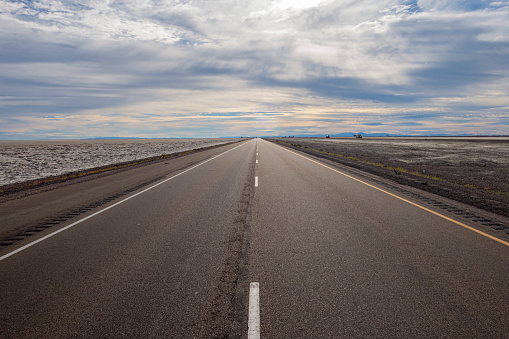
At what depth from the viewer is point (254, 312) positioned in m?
3.24

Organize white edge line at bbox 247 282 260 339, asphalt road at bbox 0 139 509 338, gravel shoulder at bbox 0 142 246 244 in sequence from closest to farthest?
1. white edge line at bbox 247 282 260 339
2. asphalt road at bbox 0 139 509 338
3. gravel shoulder at bbox 0 142 246 244

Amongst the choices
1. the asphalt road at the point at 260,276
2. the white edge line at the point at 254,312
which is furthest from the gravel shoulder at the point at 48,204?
the white edge line at the point at 254,312

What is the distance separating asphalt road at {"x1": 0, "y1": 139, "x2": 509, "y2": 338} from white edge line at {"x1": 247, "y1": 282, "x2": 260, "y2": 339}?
0.02 metres

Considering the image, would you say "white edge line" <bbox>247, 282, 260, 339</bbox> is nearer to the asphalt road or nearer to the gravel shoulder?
the asphalt road

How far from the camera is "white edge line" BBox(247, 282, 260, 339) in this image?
289 centimetres

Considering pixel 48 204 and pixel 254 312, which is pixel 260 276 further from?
pixel 48 204

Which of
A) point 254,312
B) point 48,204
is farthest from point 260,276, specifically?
point 48,204

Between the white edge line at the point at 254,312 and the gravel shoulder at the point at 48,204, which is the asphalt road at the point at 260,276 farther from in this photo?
the gravel shoulder at the point at 48,204

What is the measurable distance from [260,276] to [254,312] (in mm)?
869

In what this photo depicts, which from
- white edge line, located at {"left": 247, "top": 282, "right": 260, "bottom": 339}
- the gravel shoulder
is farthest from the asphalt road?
the gravel shoulder

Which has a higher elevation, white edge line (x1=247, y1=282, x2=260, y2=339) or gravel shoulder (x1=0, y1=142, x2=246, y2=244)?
white edge line (x1=247, y1=282, x2=260, y2=339)

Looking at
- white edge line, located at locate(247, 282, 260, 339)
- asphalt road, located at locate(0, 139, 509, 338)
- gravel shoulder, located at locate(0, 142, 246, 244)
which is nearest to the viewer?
white edge line, located at locate(247, 282, 260, 339)

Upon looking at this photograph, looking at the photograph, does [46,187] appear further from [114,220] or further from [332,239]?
[332,239]

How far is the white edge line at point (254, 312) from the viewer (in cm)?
289
